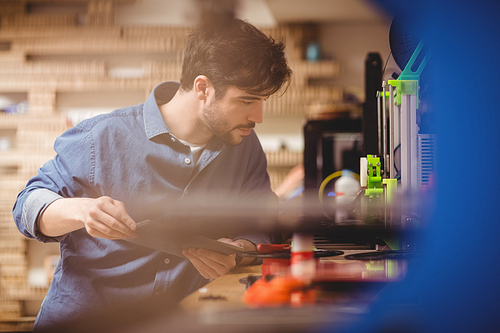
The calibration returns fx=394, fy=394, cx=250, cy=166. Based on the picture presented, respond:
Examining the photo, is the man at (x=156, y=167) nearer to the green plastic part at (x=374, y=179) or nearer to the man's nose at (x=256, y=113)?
the man's nose at (x=256, y=113)

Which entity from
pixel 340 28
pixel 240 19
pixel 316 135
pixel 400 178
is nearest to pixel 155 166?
pixel 240 19

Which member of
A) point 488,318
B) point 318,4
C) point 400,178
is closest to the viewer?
point 488,318

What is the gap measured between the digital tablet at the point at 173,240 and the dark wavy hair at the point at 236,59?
0.31m

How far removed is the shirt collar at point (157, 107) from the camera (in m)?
0.95

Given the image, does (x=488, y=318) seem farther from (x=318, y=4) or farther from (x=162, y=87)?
(x=318, y=4)

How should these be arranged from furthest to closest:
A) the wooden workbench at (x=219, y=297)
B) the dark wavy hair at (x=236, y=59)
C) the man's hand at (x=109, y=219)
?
the dark wavy hair at (x=236, y=59) < the man's hand at (x=109, y=219) < the wooden workbench at (x=219, y=297)

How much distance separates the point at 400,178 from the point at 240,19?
52 centimetres

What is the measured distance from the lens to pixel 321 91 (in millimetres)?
2594

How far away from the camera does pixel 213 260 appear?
0.81 metres

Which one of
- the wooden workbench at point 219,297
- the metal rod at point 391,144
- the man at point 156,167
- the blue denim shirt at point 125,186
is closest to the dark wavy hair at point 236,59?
the man at point 156,167

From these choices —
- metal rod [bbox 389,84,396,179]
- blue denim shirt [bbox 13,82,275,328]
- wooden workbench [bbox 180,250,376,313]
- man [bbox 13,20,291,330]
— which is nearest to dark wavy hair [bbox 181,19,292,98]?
man [bbox 13,20,291,330]

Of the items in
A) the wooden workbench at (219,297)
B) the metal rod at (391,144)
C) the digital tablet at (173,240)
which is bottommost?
the wooden workbench at (219,297)

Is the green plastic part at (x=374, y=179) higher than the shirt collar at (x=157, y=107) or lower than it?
lower

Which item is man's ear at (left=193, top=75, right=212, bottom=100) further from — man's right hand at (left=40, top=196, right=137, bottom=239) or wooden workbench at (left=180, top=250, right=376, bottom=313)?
wooden workbench at (left=180, top=250, right=376, bottom=313)
